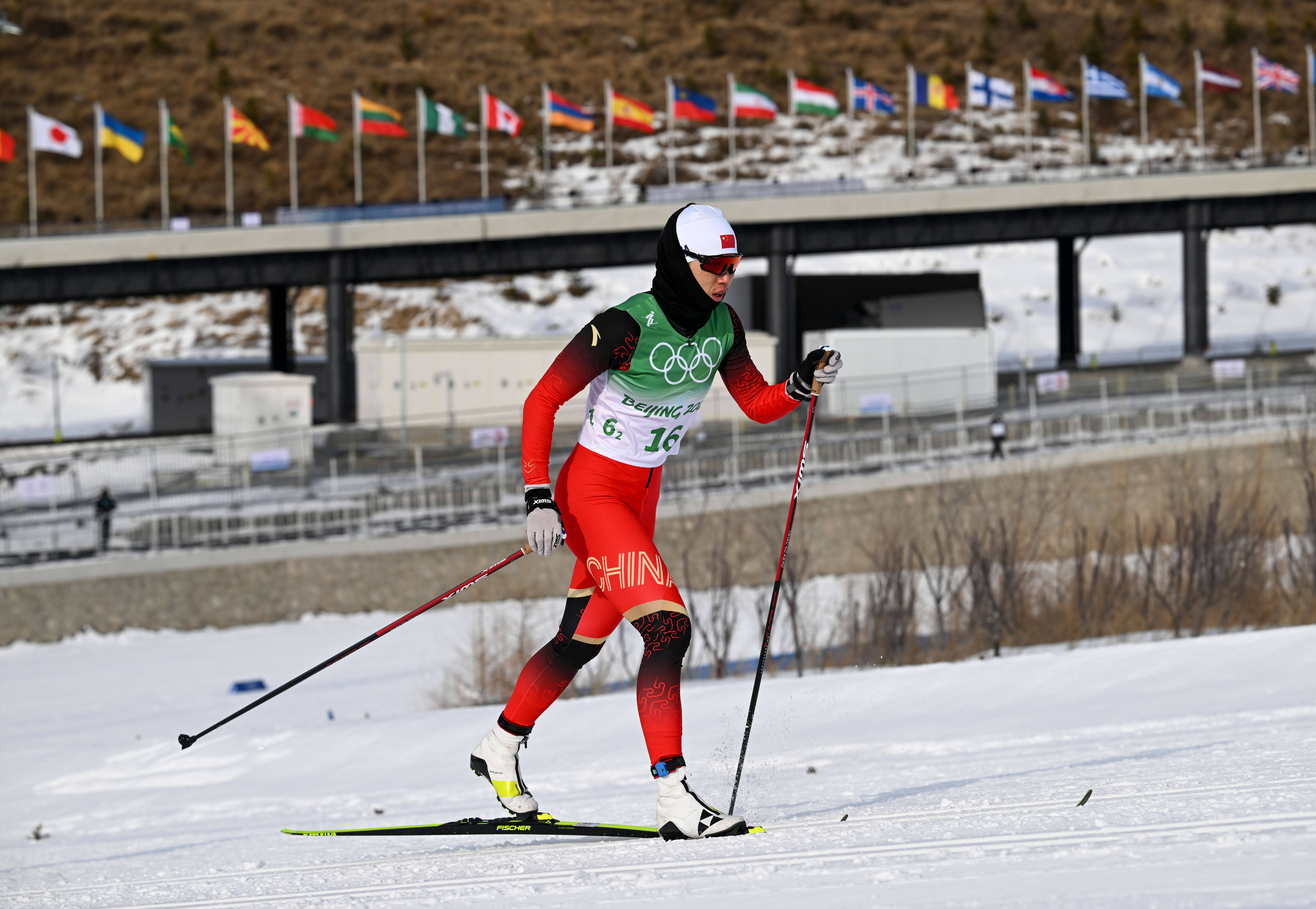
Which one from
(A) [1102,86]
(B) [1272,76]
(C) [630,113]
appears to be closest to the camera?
(C) [630,113]

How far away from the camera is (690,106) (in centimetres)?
4984

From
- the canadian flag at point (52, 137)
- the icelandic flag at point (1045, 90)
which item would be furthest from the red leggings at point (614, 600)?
the icelandic flag at point (1045, 90)

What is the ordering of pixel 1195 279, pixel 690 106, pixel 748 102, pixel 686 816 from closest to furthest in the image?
pixel 686 816, pixel 690 106, pixel 748 102, pixel 1195 279

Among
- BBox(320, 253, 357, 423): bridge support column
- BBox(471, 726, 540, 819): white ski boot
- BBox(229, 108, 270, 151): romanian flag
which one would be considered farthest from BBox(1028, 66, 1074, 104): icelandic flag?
BBox(471, 726, 540, 819): white ski boot

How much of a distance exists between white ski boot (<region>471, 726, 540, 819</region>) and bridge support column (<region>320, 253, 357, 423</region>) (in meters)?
46.0

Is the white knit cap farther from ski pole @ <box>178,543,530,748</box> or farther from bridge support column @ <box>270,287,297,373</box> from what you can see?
bridge support column @ <box>270,287,297,373</box>

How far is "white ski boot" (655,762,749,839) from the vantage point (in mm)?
5395

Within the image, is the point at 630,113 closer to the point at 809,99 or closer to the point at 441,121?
the point at 809,99

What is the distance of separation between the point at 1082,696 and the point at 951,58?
11008cm

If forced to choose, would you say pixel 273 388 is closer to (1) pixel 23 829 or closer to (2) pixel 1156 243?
(1) pixel 23 829

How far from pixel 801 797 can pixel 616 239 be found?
44.9 metres

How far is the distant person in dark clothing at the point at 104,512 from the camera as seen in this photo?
87.7 feet

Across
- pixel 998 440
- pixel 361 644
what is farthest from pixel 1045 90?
pixel 361 644

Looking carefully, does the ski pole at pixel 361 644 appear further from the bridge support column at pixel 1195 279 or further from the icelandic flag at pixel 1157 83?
the bridge support column at pixel 1195 279
